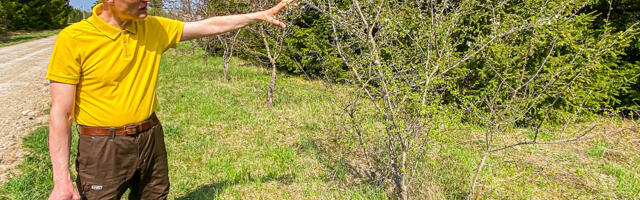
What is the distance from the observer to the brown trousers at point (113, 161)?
6.52 ft

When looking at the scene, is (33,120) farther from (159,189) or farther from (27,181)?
(159,189)

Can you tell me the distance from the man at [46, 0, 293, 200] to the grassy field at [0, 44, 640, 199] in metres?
1.46

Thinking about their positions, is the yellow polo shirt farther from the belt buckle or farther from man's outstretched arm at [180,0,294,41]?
man's outstretched arm at [180,0,294,41]

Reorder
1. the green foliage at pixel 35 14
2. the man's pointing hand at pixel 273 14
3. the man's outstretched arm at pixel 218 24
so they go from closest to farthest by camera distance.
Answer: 1. the man's outstretched arm at pixel 218 24
2. the man's pointing hand at pixel 273 14
3. the green foliage at pixel 35 14

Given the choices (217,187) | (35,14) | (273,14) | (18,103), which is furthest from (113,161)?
(35,14)

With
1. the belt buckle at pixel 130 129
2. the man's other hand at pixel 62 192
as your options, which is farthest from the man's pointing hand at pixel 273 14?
the man's other hand at pixel 62 192

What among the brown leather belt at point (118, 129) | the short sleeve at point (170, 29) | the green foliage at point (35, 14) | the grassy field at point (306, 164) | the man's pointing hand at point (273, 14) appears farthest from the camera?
the green foliage at point (35, 14)

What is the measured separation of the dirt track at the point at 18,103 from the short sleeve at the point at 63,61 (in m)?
3.13

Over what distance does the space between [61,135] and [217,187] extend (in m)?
2.08

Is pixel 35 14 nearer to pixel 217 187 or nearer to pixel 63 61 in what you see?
pixel 217 187

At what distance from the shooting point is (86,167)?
201 cm

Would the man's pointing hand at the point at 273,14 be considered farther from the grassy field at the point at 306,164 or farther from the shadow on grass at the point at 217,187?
the shadow on grass at the point at 217,187

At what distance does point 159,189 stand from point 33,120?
Answer: 17.8 ft

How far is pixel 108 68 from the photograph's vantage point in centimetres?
188
